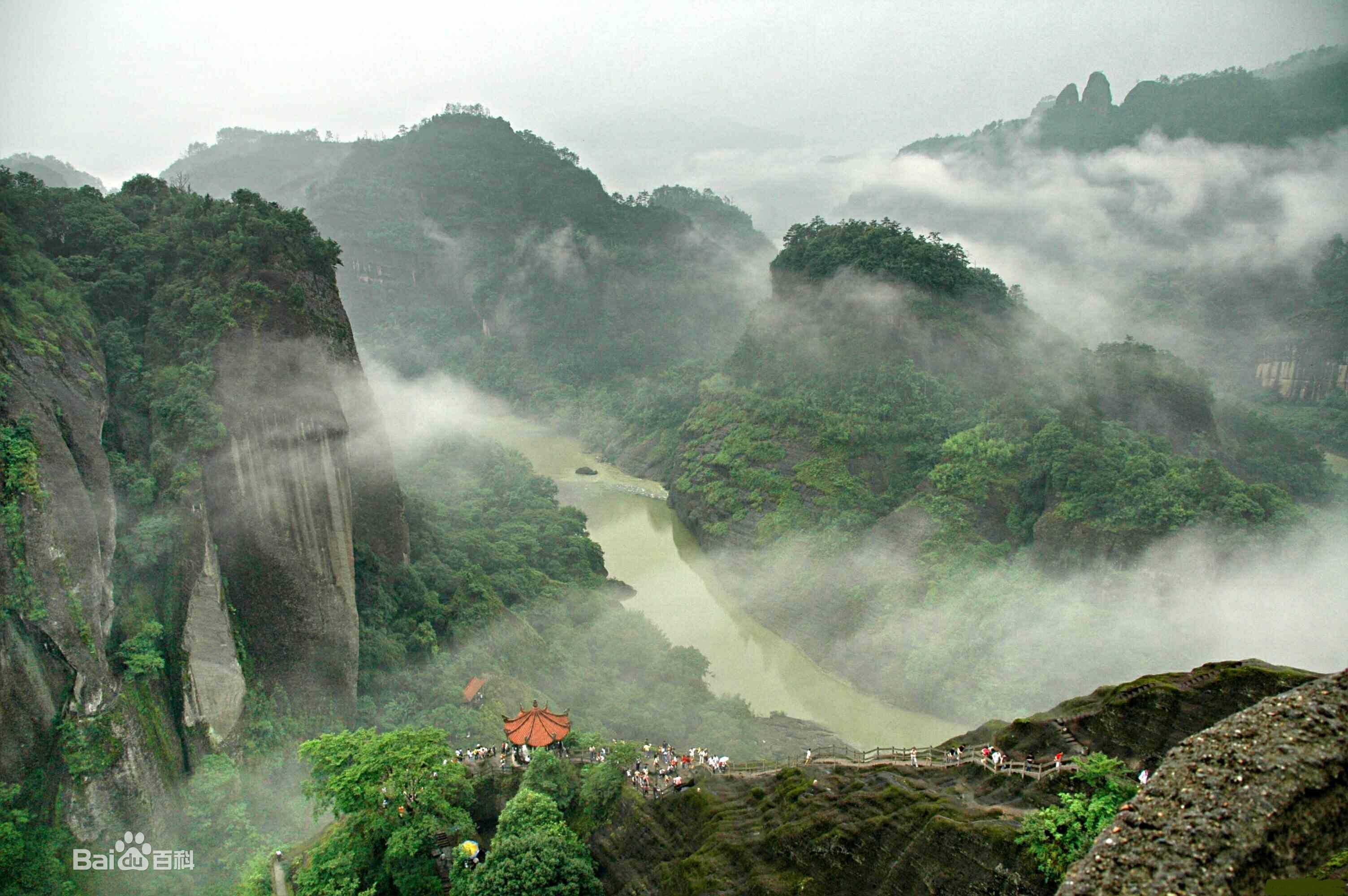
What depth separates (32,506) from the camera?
16594 millimetres

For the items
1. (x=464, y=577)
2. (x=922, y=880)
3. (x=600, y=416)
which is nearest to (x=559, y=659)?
(x=464, y=577)

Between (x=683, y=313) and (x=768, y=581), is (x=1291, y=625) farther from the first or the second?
(x=683, y=313)

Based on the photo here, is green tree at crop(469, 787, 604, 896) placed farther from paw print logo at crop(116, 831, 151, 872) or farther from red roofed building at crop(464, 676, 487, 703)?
red roofed building at crop(464, 676, 487, 703)

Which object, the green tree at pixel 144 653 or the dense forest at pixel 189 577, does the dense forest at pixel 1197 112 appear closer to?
the dense forest at pixel 189 577

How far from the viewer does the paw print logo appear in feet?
55.3

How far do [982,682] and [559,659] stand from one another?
1361 cm

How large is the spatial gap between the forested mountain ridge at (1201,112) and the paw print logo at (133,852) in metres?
84.8

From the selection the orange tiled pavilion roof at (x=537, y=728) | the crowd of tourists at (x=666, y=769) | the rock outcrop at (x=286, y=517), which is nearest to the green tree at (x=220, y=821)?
the rock outcrop at (x=286, y=517)

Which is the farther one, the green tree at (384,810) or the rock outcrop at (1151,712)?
the green tree at (384,810)

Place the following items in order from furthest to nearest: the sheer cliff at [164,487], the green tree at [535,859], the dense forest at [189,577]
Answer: the dense forest at [189,577], the sheer cliff at [164,487], the green tree at [535,859]

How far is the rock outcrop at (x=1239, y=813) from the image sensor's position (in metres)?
8.31

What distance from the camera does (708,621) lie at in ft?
120

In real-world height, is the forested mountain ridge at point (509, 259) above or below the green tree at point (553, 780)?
above

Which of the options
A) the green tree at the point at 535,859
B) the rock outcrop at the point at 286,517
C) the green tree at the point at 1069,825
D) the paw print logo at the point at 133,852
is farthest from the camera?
the rock outcrop at the point at 286,517
